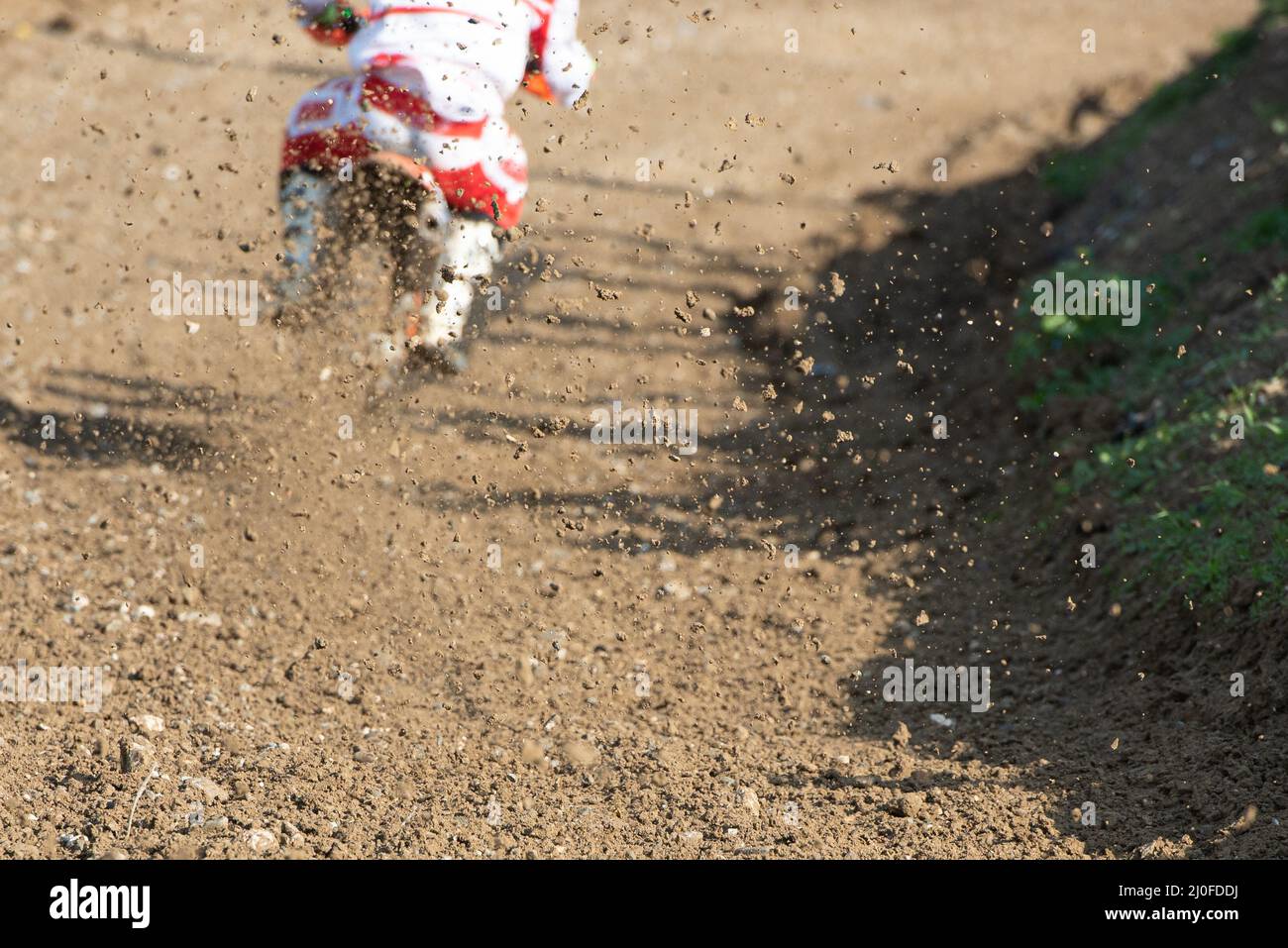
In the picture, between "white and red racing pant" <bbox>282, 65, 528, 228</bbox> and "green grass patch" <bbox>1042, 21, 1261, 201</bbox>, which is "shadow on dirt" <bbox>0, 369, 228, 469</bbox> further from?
"green grass patch" <bbox>1042, 21, 1261, 201</bbox>

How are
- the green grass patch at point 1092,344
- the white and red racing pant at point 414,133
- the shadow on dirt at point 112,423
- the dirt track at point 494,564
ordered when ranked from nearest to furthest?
the dirt track at point 494,564 < the white and red racing pant at point 414,133 < the shadow on dirt at point 112,423 < the green grass patch at point 1092,344

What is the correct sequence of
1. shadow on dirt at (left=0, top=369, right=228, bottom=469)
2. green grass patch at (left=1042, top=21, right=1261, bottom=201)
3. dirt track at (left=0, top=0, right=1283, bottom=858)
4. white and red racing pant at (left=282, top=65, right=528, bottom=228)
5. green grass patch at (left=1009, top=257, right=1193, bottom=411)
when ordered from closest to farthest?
1. dirt track at (left=0, top=0, right=1283, bottom=858)
2. white and red racing pant at (left=282, top=65, right=528, bottom=228)
3. shadow on dirt at (left=0, top=369, right=228, bottom=469)
4. green grass patch at (left=1009, top=257, right=1193, bottom=411)
5. green grass patch at (left=1042, top=21, right=1261, bottom=201)

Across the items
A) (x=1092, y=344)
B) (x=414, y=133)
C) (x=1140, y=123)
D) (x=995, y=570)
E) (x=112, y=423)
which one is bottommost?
(x=995, y=570)

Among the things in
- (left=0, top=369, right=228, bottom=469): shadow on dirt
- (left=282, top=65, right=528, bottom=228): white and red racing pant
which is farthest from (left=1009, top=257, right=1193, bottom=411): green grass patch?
(left=0, top=369, right=228, bottom=469): shadow on dirt

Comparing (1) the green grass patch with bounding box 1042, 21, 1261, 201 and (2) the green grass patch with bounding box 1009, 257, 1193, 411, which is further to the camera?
(1) the green grass patch with bounding box 1042, 21, 1261, 201

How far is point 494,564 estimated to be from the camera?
15.4ft

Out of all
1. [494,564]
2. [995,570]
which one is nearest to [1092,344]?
[995,570]

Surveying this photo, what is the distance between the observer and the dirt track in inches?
138

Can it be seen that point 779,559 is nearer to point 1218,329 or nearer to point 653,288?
point 1218,329

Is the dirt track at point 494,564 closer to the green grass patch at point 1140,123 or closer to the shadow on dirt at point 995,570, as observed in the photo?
the shadow on dirt at point 995,570

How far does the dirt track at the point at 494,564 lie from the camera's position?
11.5 ft

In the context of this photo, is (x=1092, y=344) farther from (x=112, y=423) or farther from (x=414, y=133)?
(x=112, y=423)

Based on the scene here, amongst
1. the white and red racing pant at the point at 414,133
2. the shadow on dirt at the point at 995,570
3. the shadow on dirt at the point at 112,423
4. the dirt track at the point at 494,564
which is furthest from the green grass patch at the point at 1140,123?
the shadow on dirt at the point at 112,423

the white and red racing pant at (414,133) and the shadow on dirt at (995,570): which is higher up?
the white and red racing pant at (414,133)
